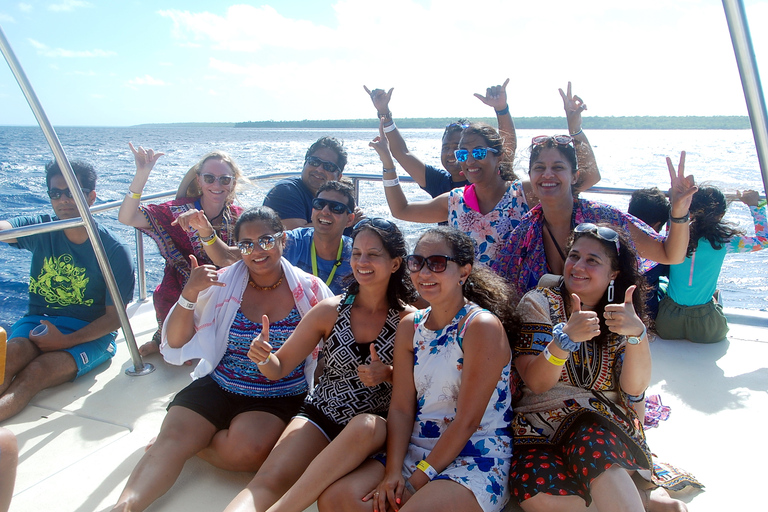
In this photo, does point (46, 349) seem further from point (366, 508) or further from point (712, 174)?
point (712, 174)

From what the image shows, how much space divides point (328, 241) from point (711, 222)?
7.50 feet

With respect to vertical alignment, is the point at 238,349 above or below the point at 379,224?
below

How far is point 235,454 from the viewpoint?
81.2 inches

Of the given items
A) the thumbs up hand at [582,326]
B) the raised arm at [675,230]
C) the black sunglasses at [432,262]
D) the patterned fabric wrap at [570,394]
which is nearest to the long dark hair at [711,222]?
the raised arm at [675,230]

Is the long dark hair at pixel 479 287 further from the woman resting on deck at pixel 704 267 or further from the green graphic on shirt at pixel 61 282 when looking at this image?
the green graphic on shirt at pixel 61 282

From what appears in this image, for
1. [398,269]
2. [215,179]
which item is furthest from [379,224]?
[215,179]

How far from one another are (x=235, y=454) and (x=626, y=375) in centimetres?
148

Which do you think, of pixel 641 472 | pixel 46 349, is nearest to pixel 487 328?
pixel 641 472

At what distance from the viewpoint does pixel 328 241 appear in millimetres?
2912

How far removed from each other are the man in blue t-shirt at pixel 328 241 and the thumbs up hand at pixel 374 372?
864mm

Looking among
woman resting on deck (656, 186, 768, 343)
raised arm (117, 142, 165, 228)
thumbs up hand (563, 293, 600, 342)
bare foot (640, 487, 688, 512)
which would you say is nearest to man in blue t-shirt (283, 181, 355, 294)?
raised arm (117, 142, 165, 228)

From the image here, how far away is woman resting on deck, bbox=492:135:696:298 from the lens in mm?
2320

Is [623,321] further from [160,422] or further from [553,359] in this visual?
[160,422]

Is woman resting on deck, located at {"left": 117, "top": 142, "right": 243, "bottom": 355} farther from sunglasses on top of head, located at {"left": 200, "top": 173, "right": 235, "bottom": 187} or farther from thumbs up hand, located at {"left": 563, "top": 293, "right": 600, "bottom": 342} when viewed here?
thumbs up hand, located at {"left": 563, "top": 293, "right": 600, "bottom": 342}
